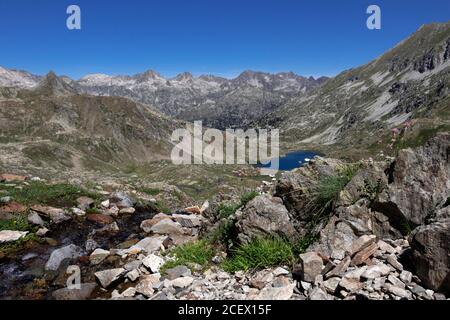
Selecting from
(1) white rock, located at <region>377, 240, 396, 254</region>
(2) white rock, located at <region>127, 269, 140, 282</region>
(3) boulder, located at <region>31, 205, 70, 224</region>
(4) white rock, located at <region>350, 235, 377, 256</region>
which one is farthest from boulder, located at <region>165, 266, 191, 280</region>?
(3) boulder, located at <region>31, 205, 70, 224</region>

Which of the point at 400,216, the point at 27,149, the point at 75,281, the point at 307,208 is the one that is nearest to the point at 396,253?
the point at 400,216

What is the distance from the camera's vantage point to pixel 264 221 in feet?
41.4

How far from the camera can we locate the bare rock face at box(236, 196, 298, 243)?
1231 centimetres

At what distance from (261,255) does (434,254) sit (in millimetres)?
4949

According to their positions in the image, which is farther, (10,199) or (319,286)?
(10,199)

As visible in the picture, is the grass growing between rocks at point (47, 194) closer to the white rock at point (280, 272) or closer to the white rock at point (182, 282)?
the white rock at point (182, 282)

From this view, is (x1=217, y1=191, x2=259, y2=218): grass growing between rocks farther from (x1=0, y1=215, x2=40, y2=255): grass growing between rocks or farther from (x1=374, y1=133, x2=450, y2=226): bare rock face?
(x1=0, y1=215, x2=40, y2=255): grass growing between rocks

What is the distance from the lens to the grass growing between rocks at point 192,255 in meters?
13.4

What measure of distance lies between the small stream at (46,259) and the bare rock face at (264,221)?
18.6 ft

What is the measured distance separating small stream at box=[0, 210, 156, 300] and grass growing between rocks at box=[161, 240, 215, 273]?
9.31 feet

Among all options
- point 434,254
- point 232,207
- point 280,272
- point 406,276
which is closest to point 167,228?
point 232,207

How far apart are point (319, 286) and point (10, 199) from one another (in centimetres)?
2310

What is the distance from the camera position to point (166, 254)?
15234 millimetres
